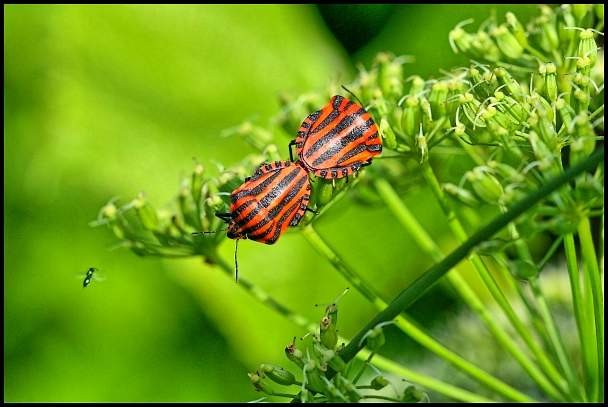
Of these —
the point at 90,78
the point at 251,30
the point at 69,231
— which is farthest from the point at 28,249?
the point at 251,30

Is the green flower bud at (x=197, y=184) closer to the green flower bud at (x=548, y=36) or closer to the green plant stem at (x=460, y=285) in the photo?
the green plant stem at (x=460, y=285)

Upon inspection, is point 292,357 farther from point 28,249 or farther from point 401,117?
point 28,249

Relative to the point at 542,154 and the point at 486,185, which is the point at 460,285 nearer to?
the point at 486,185

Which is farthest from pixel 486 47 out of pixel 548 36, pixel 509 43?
pixel 548 36

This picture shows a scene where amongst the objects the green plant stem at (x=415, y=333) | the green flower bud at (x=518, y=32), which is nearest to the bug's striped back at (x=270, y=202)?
the green plant stem at (x=415, y=333)

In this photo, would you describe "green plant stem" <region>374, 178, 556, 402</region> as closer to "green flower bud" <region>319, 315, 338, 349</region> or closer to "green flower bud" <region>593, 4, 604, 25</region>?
"green flower bud" <region>319, 315, 338, 349</region>

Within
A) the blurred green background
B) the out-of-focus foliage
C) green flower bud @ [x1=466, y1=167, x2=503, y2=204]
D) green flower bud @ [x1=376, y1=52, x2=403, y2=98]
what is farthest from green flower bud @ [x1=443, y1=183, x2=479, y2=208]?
the out-of-focus foliage
